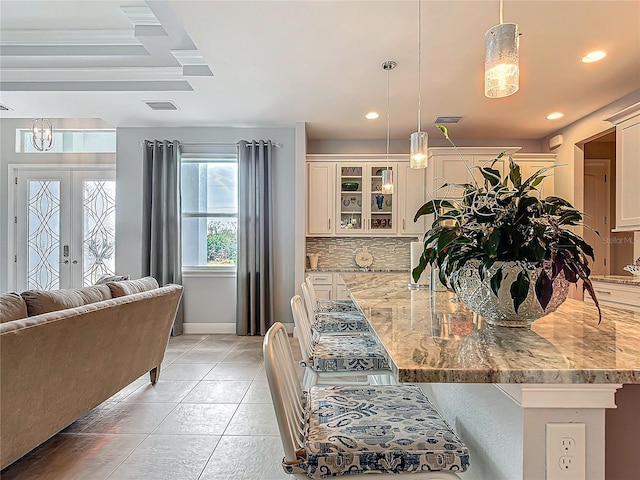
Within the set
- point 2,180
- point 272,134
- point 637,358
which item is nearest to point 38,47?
point 272,134

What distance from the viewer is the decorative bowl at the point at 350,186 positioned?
5.32 meters

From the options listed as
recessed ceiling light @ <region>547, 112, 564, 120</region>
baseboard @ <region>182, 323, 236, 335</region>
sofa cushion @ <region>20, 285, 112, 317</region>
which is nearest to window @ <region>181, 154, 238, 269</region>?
baseboard @ <region>182, 323, 236, 335</region>

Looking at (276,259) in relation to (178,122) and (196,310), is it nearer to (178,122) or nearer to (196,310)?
(196,310)

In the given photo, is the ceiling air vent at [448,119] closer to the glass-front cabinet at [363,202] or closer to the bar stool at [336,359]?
the glass-front cabinet at [363,202]

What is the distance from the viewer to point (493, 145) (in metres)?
5.61

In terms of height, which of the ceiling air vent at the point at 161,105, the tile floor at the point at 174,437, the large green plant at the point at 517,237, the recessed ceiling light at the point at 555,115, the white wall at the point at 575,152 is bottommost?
the tile floor at the point at 174,437

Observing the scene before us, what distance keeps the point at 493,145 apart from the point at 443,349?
5346 mm

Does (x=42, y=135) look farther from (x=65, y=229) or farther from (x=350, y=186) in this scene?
(x=350, y=186)

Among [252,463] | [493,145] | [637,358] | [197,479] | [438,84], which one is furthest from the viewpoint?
[493,145]

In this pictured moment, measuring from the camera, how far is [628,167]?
345cm

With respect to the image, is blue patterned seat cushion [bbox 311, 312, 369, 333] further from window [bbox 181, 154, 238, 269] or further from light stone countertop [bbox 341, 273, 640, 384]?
window [bbox 181, 154, 238, 269]

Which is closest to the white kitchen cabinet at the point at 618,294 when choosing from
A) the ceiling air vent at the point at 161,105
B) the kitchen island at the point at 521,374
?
the kitchen island at the point at 521,374

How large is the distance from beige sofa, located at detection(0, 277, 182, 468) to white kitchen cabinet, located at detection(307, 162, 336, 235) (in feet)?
8.74

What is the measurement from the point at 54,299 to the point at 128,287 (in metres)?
0.72
